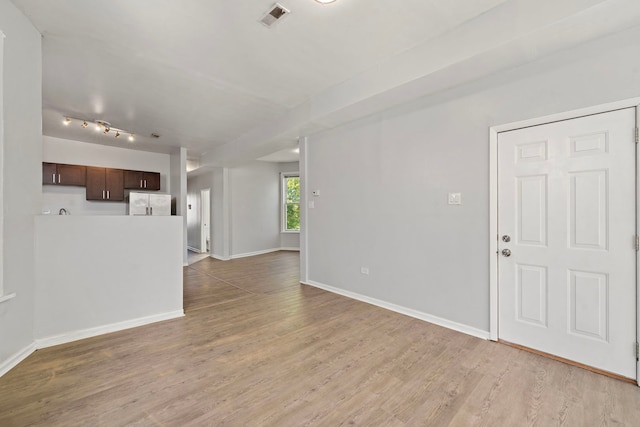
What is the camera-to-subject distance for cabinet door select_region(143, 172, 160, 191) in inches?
263

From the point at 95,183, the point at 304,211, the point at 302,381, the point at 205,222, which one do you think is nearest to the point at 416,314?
the point at 302,381

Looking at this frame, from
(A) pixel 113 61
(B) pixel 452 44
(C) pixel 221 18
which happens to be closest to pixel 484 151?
(B) pixel 452 44

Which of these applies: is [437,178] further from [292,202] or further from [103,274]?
[292,202]

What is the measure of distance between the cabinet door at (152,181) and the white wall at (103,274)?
421 centimetres

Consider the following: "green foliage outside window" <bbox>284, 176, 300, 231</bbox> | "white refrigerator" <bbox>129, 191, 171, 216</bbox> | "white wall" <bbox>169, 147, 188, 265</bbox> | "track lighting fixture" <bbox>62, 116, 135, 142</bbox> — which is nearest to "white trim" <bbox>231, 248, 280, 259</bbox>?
"green foliage outside window" <bbox>284, 176, 300, 231</bbox>

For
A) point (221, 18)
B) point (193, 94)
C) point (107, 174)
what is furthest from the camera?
point (107, 174)

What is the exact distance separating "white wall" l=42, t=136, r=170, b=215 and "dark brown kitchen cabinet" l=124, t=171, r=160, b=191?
0.75 ft

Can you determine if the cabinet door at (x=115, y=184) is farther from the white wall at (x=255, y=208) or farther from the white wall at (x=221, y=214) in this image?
the white wall at (x=255, y=208)

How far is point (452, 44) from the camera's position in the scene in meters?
2.43

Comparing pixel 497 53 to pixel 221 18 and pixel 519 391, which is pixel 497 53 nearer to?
pixel 221 18

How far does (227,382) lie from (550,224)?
2.97 metres

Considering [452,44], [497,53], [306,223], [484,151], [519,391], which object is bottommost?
[519,391]

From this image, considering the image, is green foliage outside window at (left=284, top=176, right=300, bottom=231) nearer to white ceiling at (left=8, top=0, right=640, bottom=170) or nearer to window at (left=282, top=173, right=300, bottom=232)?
window at (left=282, top=173, right=300, bottom=232)

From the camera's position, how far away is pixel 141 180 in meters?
6.61
